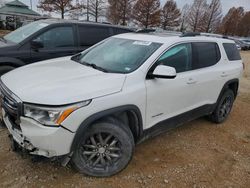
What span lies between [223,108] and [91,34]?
3.43 m

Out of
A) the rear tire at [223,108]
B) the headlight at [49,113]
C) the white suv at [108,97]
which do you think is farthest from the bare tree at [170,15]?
the headlight at [49,113]

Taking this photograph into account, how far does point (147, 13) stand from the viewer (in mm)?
41781

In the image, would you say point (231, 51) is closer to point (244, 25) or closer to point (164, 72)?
point (164, 72)

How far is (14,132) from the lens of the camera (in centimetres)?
275

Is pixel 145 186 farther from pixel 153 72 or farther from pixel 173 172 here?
pixel 153 72

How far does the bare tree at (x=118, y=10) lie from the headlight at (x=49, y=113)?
127 ft

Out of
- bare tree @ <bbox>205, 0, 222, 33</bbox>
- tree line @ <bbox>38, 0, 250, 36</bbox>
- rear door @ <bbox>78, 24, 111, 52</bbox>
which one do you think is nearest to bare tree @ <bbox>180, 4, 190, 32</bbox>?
tree line @ <bbox>38, 0, 250, 36</bbox>

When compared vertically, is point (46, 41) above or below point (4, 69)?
above

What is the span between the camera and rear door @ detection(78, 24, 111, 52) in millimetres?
5793

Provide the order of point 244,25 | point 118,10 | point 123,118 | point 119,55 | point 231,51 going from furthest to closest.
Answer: point 244,25, point 118,10, point 231,51, point 119,55, point 123,118

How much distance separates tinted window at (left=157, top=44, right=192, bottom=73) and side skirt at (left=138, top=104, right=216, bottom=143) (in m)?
0.72

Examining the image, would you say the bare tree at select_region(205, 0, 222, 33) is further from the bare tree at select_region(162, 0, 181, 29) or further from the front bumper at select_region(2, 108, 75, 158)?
the front bumper at select_region(2, 108, 75, 158)

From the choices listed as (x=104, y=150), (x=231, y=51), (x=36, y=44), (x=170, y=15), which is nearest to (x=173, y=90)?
Answer: (x=104, y=150)

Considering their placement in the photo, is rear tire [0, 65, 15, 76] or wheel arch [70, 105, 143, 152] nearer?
wheel arch [70, 105, 143, 152]
